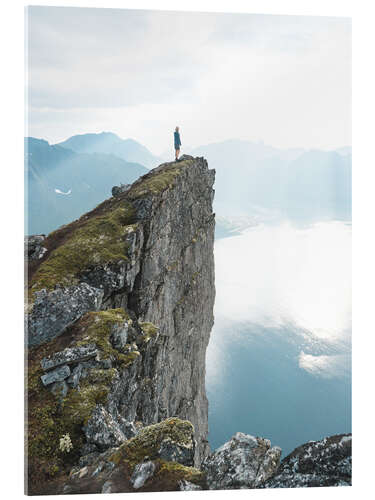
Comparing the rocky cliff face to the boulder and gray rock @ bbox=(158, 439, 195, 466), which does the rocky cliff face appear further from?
gray rock @ bbox=(158, 439, 195, 466)

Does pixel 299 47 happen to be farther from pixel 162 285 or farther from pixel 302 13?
pixel 162 285

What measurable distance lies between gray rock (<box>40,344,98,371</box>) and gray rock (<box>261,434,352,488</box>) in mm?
5582

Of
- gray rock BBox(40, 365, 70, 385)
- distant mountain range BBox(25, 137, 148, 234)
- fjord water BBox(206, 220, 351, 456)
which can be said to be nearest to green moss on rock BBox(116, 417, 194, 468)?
gray rock BBox(40, 365, 70, 385)

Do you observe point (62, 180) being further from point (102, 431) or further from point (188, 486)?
point (188, 486)

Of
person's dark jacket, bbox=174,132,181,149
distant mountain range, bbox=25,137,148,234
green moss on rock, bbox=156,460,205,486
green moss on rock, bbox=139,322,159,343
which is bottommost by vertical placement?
green moss on rock, bbox=156,460,205,486

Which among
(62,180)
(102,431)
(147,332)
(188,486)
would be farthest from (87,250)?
(188,486)

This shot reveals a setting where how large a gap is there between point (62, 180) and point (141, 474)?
44.6ft

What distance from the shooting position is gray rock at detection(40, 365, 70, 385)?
962 centimetres

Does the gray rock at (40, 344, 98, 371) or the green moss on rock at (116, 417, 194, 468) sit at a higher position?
the gray rock at (40, 344, 98, 371)

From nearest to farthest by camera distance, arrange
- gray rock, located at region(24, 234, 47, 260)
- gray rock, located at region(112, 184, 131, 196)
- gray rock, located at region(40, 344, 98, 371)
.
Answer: gray rock, located at region(40, 344, 98, 371) → gray rock, located at region(24, 234, 47, 260) → gray rock, located at region(112, 184, 131, 196)

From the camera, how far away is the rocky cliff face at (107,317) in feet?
30.2

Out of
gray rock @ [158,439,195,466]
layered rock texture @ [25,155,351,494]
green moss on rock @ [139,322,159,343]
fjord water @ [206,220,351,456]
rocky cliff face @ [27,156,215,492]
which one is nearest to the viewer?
layered rock texture @ [25,155,351,494]

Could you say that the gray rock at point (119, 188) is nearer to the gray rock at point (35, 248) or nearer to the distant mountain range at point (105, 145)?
the distant mountain range at point (105, 145)
